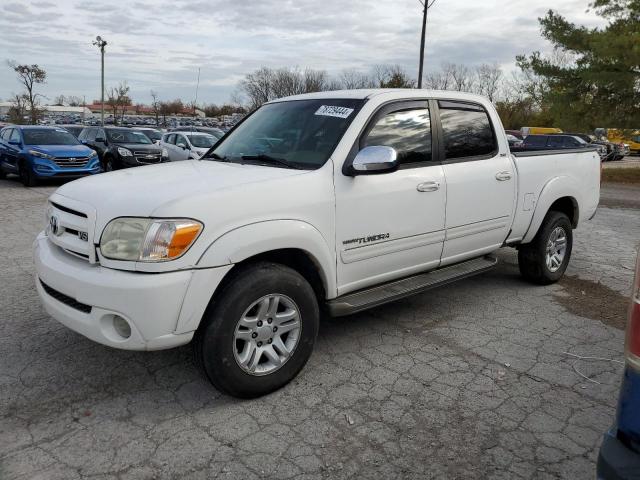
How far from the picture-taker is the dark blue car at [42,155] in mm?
13484

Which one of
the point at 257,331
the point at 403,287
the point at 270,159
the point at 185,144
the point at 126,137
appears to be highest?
the point at 126,137

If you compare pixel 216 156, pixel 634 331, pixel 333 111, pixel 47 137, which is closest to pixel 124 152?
pixel 47 137

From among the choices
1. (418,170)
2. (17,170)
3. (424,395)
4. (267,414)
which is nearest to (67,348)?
(267,414)

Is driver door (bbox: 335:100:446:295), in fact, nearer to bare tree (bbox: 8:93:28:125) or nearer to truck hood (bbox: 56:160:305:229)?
truck hood (bbox: 56:160:305:229)

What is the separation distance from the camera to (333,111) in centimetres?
384

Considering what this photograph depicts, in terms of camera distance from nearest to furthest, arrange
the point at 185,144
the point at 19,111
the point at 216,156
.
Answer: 1. the point at 216,156
2. the point at 185,144
3. the point at 19,111

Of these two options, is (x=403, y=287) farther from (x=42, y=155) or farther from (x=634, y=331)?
(x=42, y=155)

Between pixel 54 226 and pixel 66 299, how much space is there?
0.54 metres

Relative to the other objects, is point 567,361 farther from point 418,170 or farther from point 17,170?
point 17,170

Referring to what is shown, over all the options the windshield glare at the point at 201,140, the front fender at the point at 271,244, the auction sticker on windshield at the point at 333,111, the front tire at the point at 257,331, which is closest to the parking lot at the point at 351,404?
the front tire at the point at 257,331

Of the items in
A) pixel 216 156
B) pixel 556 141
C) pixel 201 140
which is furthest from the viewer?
pixel 556 141

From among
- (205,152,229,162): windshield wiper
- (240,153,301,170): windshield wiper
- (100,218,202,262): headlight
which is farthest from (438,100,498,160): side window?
(100,218,202,262): headlight

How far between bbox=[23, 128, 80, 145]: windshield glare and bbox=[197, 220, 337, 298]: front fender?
13.5 metres

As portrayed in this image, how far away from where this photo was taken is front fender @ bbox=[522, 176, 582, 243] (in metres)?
5.09
